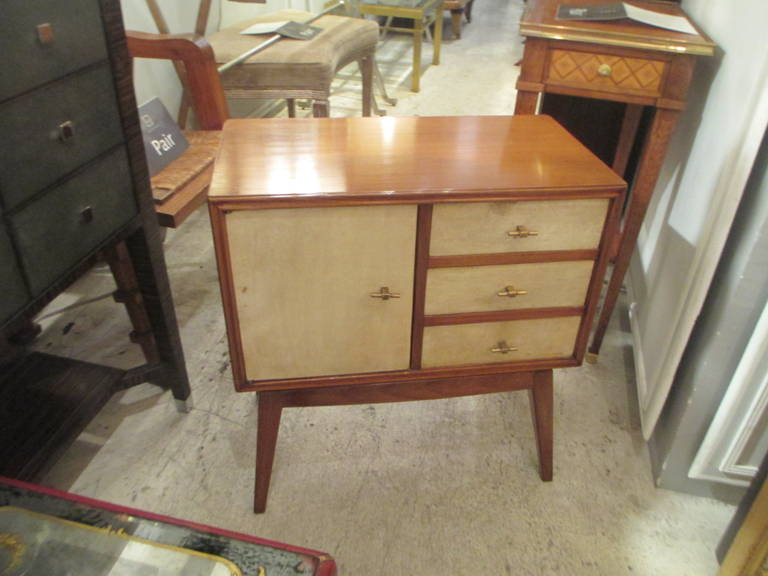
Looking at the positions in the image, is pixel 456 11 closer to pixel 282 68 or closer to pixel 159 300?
pixel 282 68

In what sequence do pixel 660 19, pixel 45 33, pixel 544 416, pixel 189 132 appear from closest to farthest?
1. pixel 45 33
2. pixel 544 416
3. pixel 660 19
4. pixel 189 132

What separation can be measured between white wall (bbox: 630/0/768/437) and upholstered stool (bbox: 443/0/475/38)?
3087 millimetres

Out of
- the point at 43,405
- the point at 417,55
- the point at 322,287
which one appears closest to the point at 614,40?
the point at 322,287

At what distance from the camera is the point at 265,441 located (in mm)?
1067

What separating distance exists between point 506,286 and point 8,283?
2.37 feet

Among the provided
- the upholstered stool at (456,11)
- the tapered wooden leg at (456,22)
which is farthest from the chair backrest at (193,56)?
the tapered wooden leg at (456,22)

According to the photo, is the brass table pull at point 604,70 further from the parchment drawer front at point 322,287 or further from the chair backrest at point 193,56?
the chair backrest at point 193,56

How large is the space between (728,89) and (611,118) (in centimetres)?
65

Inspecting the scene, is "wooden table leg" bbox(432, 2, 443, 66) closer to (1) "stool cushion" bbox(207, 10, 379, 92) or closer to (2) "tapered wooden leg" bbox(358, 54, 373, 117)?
(2) "tapered wooden leg" bbox(358, 54, 373, 117)

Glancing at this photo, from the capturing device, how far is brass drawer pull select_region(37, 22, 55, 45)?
0.77 m

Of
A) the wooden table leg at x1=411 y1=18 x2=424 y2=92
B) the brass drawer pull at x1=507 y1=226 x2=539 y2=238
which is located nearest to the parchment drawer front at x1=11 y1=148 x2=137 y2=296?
the brass drawer pull at x1=507 y1=226 x2=539 y2=238

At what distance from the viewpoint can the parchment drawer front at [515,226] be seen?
865 millimetres

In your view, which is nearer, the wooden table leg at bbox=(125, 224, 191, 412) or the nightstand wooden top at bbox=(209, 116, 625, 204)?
the nightstand wooden top at bbox=(209, 116, 625, 204)

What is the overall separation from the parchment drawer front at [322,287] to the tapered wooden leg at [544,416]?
11.1 inches
